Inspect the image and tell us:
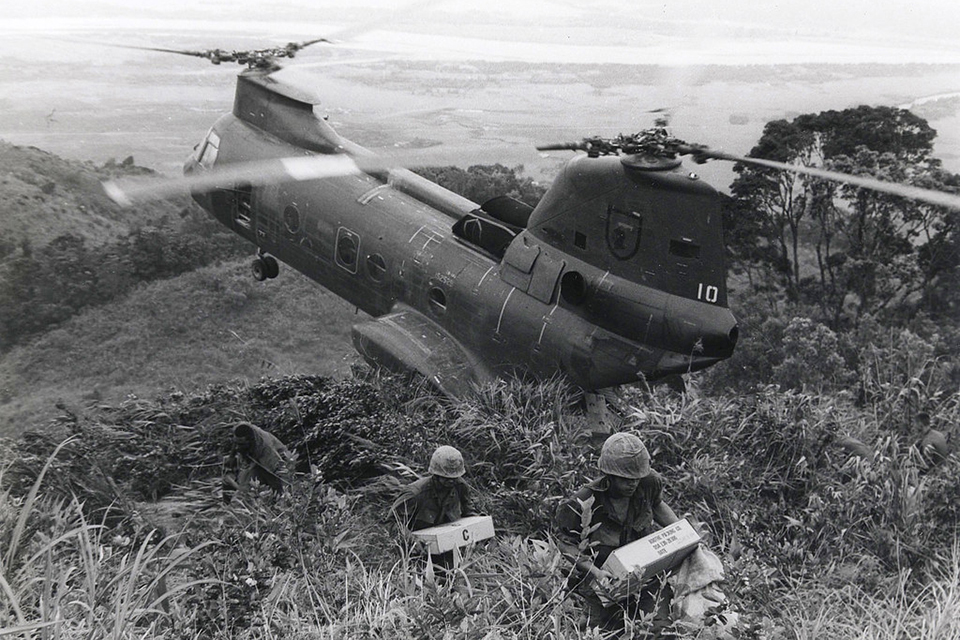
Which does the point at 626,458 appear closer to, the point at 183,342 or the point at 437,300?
the point at 437,300

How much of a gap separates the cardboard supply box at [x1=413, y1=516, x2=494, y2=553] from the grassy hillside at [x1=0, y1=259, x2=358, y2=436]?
8.03 m

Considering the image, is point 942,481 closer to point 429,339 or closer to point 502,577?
point 502,577

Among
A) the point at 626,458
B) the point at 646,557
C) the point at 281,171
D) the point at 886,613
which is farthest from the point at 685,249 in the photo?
the point at 281,171

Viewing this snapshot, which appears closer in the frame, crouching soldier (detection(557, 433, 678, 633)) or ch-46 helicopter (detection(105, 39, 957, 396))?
crouching soldier (detection(557, 433, 678, 633))

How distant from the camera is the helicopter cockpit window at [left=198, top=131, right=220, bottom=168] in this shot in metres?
12.2

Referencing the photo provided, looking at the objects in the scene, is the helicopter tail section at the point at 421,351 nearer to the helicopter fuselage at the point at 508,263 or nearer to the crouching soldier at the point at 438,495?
the helicopter fuselage at the point at 508,263

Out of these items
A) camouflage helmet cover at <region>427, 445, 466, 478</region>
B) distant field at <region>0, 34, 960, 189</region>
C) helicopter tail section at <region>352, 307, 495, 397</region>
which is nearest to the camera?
camouflage helmet cover at <region>427, 445, 466, 478</region>

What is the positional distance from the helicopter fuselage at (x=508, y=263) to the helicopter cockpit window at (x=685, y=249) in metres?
0.01

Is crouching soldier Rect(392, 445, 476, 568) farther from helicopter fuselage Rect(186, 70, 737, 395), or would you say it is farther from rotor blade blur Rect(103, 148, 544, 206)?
helicopter fuselage Rect(186, 70, 737, 395)

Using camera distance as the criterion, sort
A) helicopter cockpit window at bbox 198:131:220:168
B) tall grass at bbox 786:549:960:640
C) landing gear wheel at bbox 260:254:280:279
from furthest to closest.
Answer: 1. landing gear wheel at bbox 260:254:280:279
2. helicopter cockpit window at bbox 198:131:220:168
3. tall grass at bbox 786:549:960:640

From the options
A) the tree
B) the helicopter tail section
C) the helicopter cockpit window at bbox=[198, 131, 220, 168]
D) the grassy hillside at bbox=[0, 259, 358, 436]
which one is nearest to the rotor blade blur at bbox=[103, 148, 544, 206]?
the helicopter cockpit window at bbox=[198, 131, 220, 168]

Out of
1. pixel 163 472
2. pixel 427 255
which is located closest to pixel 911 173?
pixel 427 255

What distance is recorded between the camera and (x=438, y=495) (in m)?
5.32

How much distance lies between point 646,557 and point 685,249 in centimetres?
515
